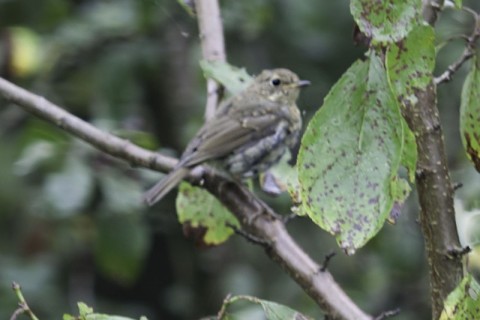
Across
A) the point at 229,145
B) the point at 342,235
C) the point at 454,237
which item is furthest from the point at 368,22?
the point at 229,145

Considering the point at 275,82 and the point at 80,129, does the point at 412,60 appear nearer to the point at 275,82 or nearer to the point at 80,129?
the point at 80,129

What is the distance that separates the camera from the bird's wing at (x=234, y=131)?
3.99m

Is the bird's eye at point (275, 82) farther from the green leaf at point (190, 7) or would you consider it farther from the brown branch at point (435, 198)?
the brown branch at point (435, 198)

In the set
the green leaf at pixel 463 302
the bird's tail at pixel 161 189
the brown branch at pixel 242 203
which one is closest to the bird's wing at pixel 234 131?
the bird's tail at pixel 161 189

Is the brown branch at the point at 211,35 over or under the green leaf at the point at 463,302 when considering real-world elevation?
over

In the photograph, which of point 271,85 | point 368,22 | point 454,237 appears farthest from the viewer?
point 271,85

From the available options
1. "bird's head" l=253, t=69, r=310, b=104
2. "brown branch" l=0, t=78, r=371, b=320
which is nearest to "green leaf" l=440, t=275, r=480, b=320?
"brown branch" l=0, t=78, r=371, b=320

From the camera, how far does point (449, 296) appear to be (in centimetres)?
143

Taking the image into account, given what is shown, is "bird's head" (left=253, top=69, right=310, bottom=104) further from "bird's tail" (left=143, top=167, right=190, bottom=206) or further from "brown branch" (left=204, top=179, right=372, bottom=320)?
"brown branch" (left=204, top=179, right=372, bottom=320)

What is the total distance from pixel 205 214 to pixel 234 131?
1601 millimetres

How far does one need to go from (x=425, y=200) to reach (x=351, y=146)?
19 centimetres

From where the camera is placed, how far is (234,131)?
4.28m

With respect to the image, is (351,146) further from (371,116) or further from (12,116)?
(12,116)

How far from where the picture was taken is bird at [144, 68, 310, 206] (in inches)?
152
